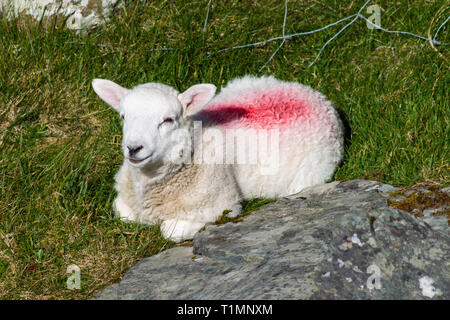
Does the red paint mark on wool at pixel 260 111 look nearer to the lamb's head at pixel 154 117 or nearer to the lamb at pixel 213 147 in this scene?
the lamb at pixel 213 147

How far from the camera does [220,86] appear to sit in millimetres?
5660

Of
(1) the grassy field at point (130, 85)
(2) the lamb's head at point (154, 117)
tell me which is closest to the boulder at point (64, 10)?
(1) the grassy field at point (130, 85)

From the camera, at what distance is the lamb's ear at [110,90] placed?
13.8 feet

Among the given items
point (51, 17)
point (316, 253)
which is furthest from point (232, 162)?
point (51, 17)

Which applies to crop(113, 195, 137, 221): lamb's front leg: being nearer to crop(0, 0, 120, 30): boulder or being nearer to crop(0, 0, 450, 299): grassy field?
crop(0, 0, 450, 299): grassy field

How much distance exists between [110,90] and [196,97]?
579 mm

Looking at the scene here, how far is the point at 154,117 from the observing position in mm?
3930

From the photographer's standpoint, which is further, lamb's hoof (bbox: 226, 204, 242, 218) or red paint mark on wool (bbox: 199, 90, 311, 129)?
red paint mark on wool (bbox: 199, 90, 311, 129)

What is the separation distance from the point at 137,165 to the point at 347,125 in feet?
7.02

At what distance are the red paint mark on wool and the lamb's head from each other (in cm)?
43

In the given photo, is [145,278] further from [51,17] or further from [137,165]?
[51,17]

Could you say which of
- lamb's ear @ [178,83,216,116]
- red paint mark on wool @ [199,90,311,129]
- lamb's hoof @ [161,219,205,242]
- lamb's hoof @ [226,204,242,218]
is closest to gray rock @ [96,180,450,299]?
lamb's hoof @ [161,219,205,242]

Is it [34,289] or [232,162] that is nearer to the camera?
[34,289]

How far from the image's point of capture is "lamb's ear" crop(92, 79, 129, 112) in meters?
4.21
